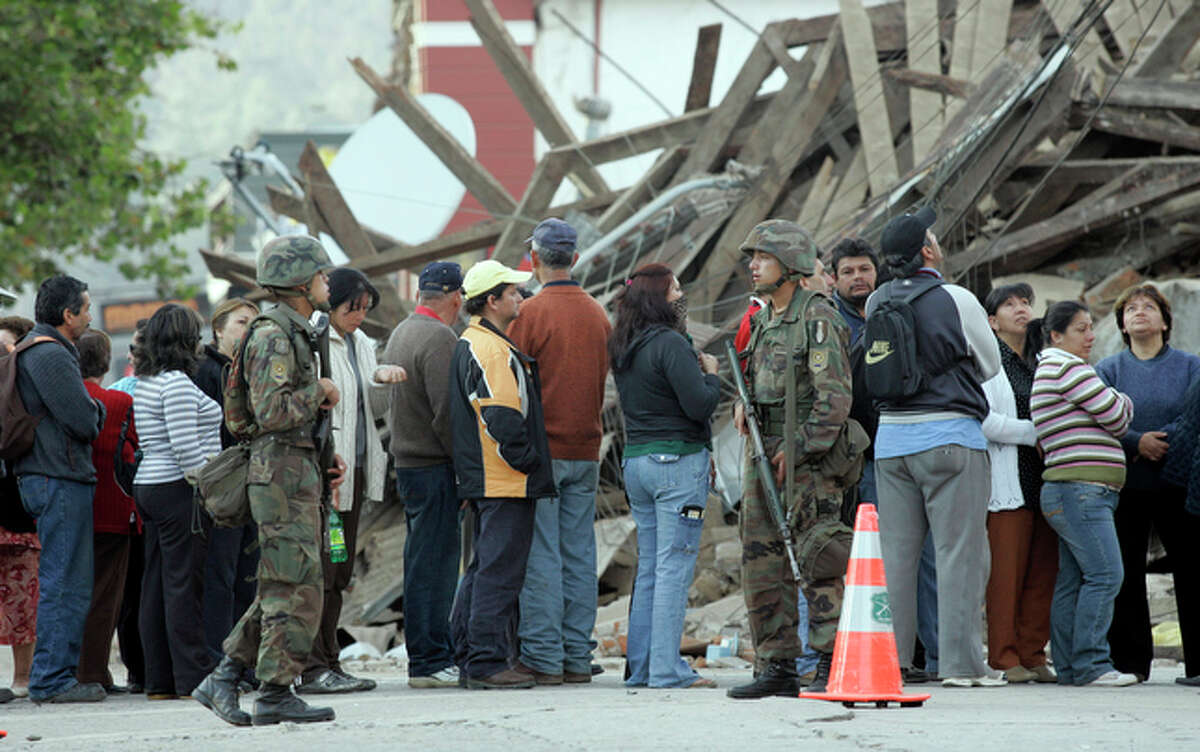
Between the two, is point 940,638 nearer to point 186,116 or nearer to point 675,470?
point 675,470

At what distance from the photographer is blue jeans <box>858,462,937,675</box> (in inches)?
296

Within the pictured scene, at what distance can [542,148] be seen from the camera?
86.3 ft

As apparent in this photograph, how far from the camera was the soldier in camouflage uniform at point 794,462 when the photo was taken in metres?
6.29

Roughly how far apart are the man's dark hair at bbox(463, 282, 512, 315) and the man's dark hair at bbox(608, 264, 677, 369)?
59 centimetres

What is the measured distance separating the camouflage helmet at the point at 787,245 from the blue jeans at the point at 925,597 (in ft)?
4.71

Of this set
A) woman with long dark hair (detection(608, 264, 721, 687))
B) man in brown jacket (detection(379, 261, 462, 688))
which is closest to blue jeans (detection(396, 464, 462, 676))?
man in brown jacket (detection(379, 261, 462, 688))

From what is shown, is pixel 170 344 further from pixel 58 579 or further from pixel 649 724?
pixel 649 724

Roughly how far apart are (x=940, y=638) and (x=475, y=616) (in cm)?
212

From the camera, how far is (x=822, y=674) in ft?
20.9

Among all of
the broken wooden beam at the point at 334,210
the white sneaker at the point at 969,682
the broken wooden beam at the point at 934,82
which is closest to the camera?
the white sneaker at the point at 969,682

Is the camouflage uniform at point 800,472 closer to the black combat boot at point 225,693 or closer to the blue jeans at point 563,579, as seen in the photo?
the blue jeans at point 563,579

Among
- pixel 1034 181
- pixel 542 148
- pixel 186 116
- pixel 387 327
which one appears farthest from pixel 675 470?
pixel 186 116

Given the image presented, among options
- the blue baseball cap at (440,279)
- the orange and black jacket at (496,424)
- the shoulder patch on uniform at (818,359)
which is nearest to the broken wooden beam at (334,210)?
the blue baseball cap at (440,279)

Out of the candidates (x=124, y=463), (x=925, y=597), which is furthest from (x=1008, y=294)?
(x=124, y=463)
